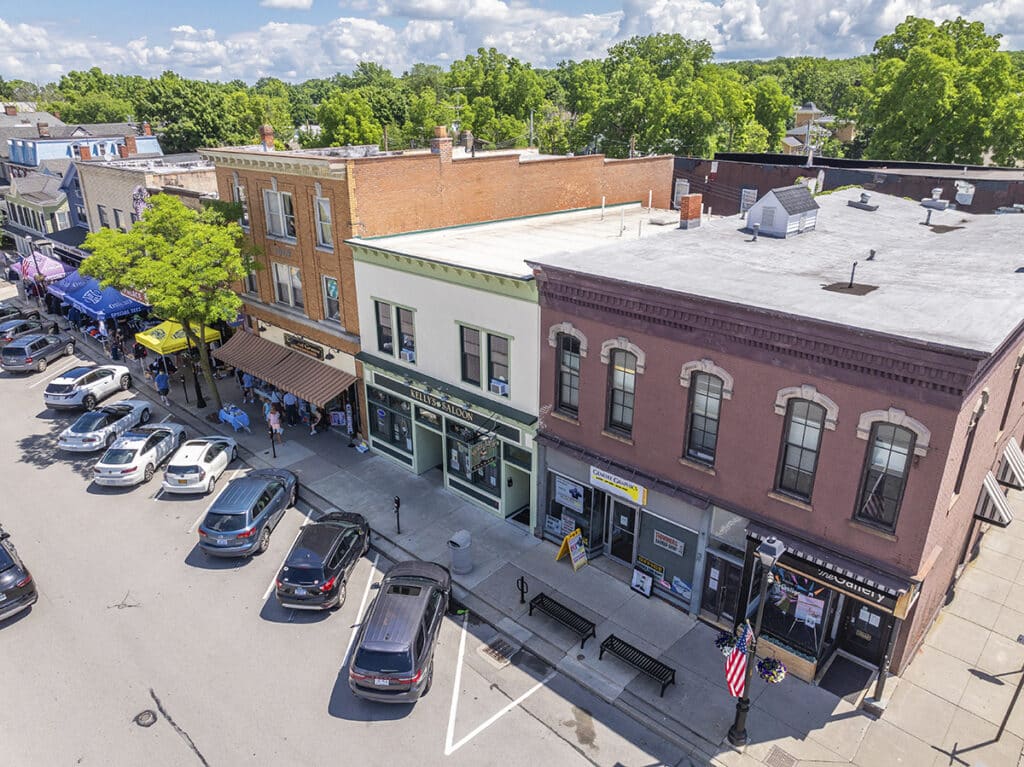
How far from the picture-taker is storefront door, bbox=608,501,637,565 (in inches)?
744

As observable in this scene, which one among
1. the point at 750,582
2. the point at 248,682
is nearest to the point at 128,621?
the point at 248,682

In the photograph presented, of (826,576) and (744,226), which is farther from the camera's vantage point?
(744,226)

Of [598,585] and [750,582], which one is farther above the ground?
[750,582]

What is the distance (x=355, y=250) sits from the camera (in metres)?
24.1

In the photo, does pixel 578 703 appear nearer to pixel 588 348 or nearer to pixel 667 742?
pixel 667 742

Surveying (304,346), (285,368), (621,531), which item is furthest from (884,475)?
(285,368)

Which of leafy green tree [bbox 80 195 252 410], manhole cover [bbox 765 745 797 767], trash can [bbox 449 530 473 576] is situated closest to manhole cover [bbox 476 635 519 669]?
trash can [bbox 449 530 473 576]

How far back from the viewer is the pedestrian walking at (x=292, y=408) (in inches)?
1142

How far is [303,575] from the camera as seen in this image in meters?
17.5

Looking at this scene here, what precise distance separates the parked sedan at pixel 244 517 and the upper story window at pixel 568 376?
957cm

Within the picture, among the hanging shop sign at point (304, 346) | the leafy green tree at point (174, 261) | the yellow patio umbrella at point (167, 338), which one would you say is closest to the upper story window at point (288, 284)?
the hanging shop sign at point (304, 346)

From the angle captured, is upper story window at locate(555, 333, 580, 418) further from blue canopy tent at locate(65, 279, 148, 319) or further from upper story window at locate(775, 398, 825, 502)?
blue canopy tent at locate(65, 279, 148, 319)

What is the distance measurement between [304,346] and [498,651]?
16591 millimetres

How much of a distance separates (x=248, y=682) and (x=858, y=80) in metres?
160
